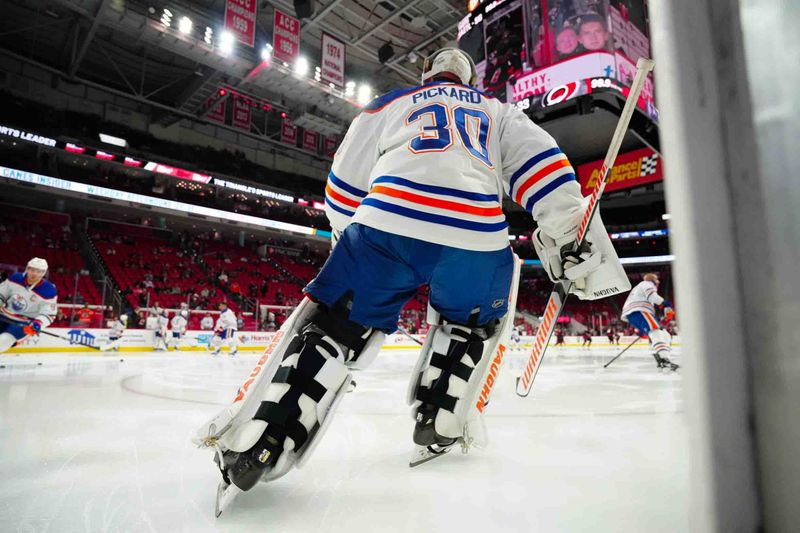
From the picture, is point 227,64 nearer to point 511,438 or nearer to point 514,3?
point 514,3

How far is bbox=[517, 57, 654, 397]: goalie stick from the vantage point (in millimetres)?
1112

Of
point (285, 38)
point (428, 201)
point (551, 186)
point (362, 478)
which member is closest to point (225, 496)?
point (362, 478)

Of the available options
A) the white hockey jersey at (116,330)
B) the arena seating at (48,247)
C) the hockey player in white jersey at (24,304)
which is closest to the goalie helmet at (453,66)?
the hockey player in white jersey at (24,304)

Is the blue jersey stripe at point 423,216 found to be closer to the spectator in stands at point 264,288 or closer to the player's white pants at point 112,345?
the player's white pants at point 112,345

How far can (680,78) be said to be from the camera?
0.29 meters

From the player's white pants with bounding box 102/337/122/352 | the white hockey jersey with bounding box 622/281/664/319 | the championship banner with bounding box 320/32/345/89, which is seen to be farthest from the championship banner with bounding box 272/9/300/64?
the white hockey jersey with bounding box 622/281/664/319

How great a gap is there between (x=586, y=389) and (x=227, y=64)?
1244 cm

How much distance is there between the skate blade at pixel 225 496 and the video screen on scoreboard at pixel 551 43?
794cm

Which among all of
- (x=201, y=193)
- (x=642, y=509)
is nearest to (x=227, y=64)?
(x=201, y=193)

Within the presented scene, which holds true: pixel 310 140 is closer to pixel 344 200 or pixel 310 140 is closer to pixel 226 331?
pixel 226 331

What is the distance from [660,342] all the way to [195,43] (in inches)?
473

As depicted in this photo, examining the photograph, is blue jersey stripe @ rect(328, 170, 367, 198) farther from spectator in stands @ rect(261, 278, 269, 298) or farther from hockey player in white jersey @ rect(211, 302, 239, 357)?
spectator in stands @ rect(261, 278, 269, 298)

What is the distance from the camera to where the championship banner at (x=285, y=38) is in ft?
33.4

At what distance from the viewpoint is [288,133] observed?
18.6 m
